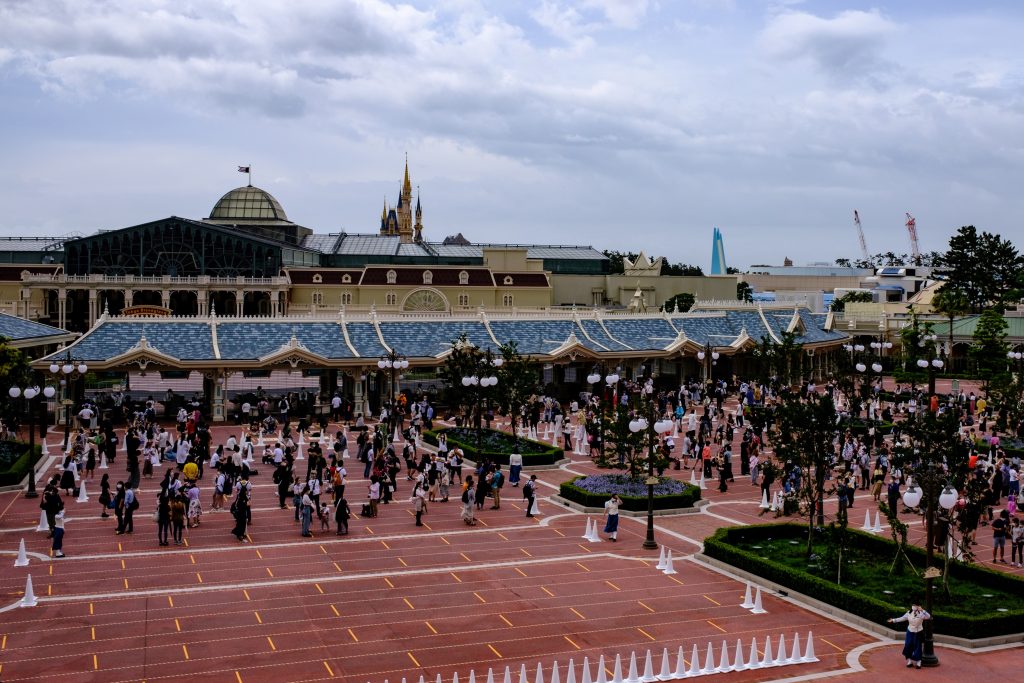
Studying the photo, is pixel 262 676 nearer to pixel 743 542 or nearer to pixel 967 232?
pixel 743 542

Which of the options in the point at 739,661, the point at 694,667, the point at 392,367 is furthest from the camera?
the point at 392,367

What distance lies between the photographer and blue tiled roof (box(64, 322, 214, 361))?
45469mm

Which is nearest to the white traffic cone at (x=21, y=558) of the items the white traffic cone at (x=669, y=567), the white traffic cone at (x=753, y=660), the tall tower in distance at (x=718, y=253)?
the white traffic cone at (x=669, y=567)

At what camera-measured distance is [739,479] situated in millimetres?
34625

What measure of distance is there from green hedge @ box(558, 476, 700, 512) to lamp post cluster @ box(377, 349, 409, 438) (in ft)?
38.9

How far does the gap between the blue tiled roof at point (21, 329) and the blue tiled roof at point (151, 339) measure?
271 centimetres

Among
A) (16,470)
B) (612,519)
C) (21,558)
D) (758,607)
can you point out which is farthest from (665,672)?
(16,470)

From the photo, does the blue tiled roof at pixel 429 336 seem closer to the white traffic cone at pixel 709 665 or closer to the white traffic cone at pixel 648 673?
the white traffic cone at pixel 709 665

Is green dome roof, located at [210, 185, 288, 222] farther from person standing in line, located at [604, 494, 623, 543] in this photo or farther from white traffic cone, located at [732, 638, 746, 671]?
white traffic cone, located at [732, 638, 746, 671]

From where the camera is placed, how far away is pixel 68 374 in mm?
42250

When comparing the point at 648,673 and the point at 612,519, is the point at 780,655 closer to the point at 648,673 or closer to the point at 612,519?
the point at 648,673

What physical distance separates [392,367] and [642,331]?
19437 mm

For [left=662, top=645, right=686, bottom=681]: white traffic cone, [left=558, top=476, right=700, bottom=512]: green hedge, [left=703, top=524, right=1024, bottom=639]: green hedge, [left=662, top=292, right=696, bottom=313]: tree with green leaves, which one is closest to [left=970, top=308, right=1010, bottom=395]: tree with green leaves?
[left=558, top=476, right=700, bottom=512]: green hedge

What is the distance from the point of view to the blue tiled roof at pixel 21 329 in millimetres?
46156
